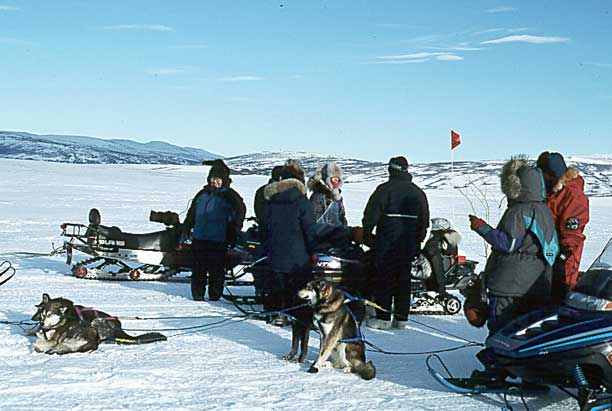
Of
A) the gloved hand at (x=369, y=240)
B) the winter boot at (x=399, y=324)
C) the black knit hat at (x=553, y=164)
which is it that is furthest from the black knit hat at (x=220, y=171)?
the black knit hat at (x=553, y=164)

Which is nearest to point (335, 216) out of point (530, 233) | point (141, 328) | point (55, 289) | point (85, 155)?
point (141, 328)

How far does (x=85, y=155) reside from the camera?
115875 millimetres

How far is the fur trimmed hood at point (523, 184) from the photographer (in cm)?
481

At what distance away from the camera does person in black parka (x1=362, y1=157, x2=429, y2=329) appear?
6809 millimetres

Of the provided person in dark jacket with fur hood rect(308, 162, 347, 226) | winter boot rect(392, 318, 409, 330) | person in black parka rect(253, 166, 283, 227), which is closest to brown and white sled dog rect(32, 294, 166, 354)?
person in black parka rect(253, 166, 283, 227)

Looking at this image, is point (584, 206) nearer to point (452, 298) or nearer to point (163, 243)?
point (452, 298)

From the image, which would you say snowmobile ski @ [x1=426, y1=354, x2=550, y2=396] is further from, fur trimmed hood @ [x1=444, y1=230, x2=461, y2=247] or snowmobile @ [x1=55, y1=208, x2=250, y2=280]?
snowmobile @ [x1=55, y1=208, x2=250, y2=280]

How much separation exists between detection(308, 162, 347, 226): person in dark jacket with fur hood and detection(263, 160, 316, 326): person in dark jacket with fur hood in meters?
1.02

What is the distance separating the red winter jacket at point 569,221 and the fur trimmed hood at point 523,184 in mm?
698

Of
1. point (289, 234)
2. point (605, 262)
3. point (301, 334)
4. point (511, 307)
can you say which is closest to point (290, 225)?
point (289, 234)

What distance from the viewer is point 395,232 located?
6.84 meters

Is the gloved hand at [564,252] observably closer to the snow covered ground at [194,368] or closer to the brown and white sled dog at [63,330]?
the snow covered ground at [194,368]

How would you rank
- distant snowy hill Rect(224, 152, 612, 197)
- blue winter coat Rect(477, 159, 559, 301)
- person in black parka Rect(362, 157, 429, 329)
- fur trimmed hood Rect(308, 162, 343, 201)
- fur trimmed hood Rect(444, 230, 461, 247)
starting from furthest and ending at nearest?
distant snowy hill Rect(224, 152, 612, 197)
fur trimmed hood Rect(444, 230, 461, 247)
fur trimmed hood Rect(308, 162, 343, 201)
person in black parka Rect(362, 157, 429, 329)
blue winter coat Rect(477, 159, 559, 301)

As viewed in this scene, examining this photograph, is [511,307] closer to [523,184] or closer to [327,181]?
[523,184]
